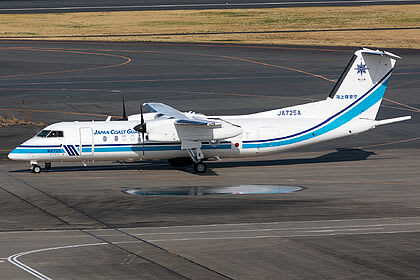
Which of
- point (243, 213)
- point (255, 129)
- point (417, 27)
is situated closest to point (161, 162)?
point (255, 129)

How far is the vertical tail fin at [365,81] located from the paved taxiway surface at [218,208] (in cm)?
315

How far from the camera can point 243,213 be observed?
27.9 meters

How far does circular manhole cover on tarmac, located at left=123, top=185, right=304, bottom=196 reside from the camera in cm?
3150

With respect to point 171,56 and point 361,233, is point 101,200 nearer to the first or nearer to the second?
point 361,233

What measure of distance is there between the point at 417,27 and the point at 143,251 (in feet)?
246

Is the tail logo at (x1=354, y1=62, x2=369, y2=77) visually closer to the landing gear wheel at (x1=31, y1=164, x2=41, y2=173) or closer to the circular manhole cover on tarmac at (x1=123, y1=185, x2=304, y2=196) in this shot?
the circular manhole cover on tarmac at (x1=123, y1=185, x2=304, y2=196)

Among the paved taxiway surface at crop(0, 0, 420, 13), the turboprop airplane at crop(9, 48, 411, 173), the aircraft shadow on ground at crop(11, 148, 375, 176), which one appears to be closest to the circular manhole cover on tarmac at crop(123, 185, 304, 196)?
the turboprop airplane at crop(9, 48, 411, 173)

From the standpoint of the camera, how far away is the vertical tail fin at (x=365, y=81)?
3750cm

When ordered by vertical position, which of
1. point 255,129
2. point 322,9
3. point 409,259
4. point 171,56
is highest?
point 322,9

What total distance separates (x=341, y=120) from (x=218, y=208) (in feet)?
37.6

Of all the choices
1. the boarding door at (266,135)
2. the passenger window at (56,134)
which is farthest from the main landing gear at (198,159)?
the passenger window at (56,134)


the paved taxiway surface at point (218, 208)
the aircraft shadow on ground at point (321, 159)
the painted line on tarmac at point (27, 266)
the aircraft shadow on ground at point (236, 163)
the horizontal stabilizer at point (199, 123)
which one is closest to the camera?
the painted line on tarmac at point (27, 266)

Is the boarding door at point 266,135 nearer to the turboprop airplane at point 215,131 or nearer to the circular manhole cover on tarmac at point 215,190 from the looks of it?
the turboprop airplane at point 215,131

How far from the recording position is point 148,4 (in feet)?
371
